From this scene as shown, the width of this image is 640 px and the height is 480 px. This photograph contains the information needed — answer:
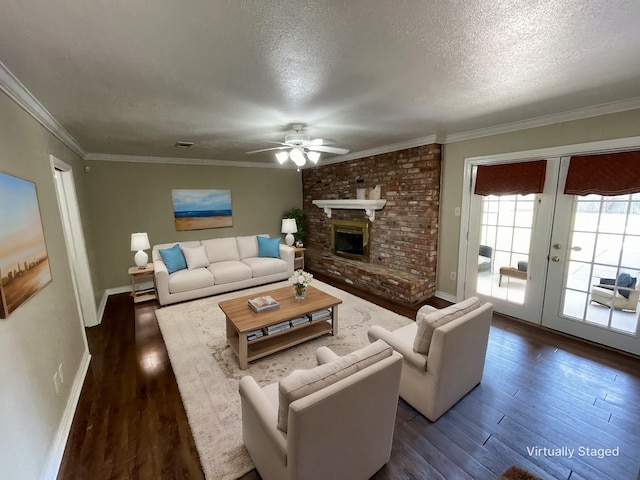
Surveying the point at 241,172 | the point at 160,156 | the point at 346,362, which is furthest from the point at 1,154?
the point at 241,172

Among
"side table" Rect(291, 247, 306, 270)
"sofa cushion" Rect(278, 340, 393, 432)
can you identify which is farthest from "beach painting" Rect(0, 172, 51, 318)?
"side table" Rect(291, 247, 306, 270)

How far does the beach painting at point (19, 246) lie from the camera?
4.61 ft

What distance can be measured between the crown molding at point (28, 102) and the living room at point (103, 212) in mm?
16

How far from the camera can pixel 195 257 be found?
457cm

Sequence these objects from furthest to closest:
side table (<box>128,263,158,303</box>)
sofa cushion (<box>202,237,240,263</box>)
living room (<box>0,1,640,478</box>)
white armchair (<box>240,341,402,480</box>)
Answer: sofa cushion (<box>202,237,240,263</box>) < side table (<box>128,263,158,303</box>) < living room (<box>0,1,640,478</box>) < white armchair (<box>240,341,402,480</box>)

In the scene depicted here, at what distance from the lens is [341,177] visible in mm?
5480

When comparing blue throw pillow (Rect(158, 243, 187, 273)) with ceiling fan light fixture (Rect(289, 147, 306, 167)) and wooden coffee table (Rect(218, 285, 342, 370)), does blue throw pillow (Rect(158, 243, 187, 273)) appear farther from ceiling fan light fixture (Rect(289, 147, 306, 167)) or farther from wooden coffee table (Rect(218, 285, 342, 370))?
ceiling fan light fixture (Rect(289, 147, 306, 167))

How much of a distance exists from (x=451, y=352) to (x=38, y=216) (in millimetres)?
3059

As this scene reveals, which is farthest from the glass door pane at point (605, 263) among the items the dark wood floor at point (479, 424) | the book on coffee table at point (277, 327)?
the book on coffee table at point (277, 327)

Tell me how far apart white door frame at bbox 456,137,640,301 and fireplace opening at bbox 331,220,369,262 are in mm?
1643

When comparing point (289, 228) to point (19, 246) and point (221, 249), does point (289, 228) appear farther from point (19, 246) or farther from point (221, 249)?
point (19, 246)

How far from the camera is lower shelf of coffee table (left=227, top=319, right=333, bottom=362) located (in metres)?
2.67

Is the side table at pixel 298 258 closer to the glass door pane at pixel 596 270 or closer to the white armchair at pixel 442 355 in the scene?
the white armchair at pixel 442 355

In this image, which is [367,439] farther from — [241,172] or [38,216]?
[241,172]
